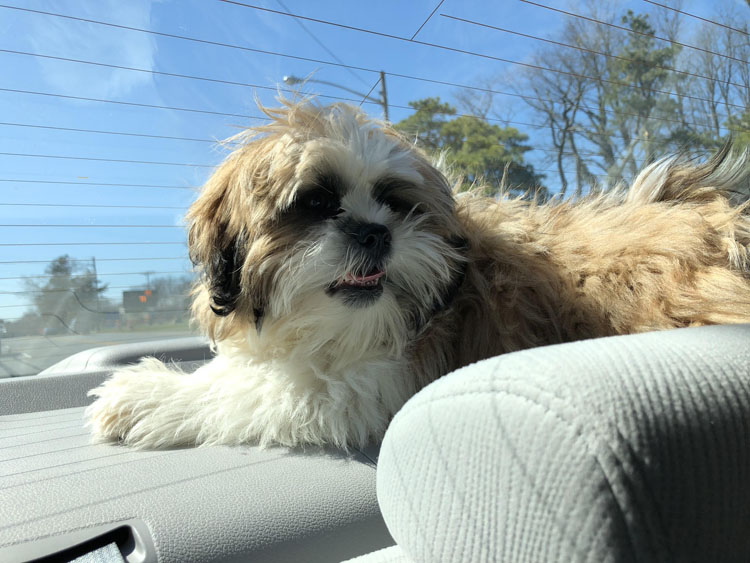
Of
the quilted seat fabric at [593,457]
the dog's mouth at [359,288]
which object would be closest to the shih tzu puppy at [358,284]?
the dog's mouth at [359,288]

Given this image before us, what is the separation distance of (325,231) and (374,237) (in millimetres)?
156

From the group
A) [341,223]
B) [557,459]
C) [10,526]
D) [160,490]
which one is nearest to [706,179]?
[341,223]

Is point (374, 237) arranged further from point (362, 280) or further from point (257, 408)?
point (257, 408)

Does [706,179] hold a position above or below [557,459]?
above

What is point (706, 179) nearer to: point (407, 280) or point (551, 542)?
point (407, 280)

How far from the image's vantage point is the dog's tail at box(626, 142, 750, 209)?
86.0 inches

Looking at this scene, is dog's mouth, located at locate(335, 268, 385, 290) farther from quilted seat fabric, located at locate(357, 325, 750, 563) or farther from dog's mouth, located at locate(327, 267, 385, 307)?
quilted seat fabric, located at locate(357, 325, 750, 563)

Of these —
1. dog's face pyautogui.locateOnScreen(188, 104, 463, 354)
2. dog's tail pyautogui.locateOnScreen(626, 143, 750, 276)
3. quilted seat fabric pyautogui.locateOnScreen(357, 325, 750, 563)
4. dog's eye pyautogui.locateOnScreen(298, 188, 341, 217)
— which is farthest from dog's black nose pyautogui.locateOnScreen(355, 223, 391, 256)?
dog's tail pyautogui.locateOnScreen(626, 143, 750, 276)

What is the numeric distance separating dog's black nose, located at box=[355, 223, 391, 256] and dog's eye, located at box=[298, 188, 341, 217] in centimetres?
14

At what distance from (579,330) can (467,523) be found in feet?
4.04

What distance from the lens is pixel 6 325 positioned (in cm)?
337

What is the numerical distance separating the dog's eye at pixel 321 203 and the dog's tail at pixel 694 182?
127 centimetres

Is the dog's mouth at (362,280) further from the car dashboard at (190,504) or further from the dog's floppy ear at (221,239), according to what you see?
the car dashboard at (190,504)

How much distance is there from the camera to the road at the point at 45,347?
3438 mm
